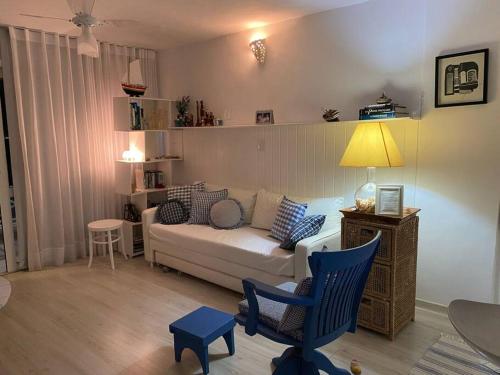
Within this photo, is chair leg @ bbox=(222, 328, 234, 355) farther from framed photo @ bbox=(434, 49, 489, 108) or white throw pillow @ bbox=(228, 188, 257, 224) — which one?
framed photo @ bbox=(434, 49, 489, 108)

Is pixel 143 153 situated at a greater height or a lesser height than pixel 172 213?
greater

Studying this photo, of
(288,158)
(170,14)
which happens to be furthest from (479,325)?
(170,14)

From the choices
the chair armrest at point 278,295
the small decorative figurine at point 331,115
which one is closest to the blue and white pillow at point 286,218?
the small decorative figurine at point 331,115

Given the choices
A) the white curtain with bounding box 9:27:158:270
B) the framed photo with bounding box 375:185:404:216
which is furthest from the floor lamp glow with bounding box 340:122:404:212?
the white curtain with bounding box 9:27:158:270

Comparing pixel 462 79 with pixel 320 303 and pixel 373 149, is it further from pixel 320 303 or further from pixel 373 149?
pixel 320 303

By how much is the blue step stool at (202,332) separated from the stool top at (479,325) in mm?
1351

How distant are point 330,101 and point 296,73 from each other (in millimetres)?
475

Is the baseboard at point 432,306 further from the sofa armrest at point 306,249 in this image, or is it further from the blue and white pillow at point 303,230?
the blue and white pillow at point 303,230

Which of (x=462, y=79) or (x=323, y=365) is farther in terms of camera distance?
(x=462, y=79)

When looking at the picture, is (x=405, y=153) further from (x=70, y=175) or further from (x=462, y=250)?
(x=70, y=175)

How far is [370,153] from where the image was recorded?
2.61 metres

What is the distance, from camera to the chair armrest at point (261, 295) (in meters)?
1.65

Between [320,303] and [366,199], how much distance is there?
1224mm

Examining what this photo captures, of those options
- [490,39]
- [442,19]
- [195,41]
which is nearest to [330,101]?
[442,19]
